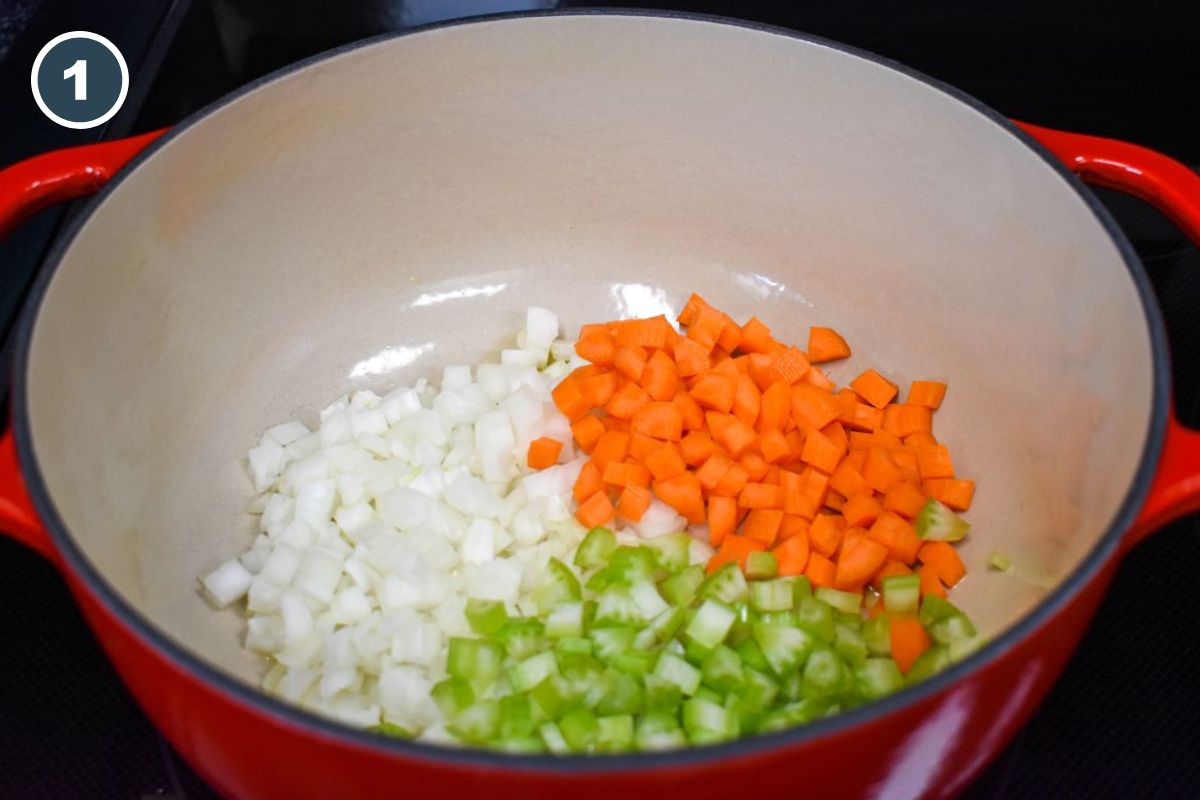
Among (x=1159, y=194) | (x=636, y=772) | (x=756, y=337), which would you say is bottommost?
(x=756, y=337)

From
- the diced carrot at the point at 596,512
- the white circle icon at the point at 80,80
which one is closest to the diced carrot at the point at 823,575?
the diced carrot at the point at 596,512

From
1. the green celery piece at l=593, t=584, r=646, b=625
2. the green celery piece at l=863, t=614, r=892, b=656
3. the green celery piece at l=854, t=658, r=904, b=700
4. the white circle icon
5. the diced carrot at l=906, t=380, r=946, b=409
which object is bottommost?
the green celery piece at l=863, t=614, r=892, b=656

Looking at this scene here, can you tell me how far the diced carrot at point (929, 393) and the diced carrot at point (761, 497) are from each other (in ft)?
0.64

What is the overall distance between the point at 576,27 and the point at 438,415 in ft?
1.46

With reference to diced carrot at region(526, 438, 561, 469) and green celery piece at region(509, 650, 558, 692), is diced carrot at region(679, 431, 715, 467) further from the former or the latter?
green celery piece at region(509, 650, 558, 692)

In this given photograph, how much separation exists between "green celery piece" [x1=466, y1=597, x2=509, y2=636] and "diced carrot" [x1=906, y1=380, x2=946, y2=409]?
0.50m

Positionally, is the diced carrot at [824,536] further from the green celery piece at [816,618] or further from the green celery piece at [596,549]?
the green celery piece at [596,549]

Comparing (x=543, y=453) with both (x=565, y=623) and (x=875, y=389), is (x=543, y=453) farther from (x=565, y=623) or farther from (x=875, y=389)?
(x=875, y=389)

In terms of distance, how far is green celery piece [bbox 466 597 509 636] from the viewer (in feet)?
3.54

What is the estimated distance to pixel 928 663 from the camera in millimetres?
1015

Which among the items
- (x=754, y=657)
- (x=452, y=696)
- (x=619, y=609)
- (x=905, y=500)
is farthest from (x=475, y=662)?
(x=905, y=500)

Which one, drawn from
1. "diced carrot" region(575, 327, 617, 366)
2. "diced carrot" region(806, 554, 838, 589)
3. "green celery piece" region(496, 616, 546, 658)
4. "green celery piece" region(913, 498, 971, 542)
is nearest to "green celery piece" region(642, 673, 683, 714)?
"green celery piece" region(496, 616, 546, 658)

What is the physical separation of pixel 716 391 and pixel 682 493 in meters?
0.13

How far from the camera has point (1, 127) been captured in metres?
1.43
